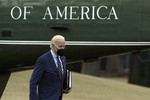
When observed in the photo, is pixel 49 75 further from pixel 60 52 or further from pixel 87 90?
pixel 87 90

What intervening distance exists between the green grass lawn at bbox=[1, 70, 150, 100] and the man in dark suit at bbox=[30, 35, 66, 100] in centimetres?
699

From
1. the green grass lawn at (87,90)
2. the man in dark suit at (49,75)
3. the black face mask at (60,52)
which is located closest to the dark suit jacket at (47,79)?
the man in dark suit at (49,75)

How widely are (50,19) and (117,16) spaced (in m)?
0.94

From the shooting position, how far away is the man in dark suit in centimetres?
695

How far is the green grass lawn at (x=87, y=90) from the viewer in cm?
1494

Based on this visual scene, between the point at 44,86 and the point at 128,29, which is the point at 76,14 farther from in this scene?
the point at 44,86

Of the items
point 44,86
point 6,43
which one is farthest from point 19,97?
point 44,86

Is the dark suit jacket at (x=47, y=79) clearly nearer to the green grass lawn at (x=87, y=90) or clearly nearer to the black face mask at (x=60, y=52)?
the black face mask at (x=60, y=52)

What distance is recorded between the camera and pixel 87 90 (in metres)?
16.5

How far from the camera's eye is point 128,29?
7.98 metres

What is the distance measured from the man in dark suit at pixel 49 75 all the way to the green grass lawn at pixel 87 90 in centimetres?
699

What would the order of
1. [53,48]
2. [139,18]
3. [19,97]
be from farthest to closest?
[19,97] < [139,18] < [53,48]

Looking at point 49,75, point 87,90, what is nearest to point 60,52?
point 49,75

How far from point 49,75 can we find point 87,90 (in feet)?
31.3
